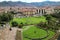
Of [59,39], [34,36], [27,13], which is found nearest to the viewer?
[59,39]

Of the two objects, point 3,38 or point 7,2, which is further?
point 7,2

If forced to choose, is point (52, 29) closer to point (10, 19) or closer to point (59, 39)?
point (59, 39)

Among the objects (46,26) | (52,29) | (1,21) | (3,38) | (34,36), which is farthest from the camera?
(1,21)

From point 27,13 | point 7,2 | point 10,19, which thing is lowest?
point 7,2

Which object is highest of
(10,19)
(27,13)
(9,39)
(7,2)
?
(9,39)

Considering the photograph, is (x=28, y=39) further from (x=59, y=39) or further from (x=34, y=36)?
(x=59, y=39)

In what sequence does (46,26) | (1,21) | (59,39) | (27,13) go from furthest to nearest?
(27,13) < (1,21) < (46,26) < (59,39)

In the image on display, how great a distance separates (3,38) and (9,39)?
1.49ft

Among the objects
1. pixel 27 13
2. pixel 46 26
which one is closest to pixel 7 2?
pixel 27 13

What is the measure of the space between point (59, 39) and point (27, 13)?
83.4ft

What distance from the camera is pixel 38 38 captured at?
569 inches

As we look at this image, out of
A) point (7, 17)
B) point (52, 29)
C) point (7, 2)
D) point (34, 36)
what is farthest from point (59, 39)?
point (7, 2)

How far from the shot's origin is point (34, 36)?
15.3m

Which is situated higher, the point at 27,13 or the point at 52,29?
the point at 52,29
